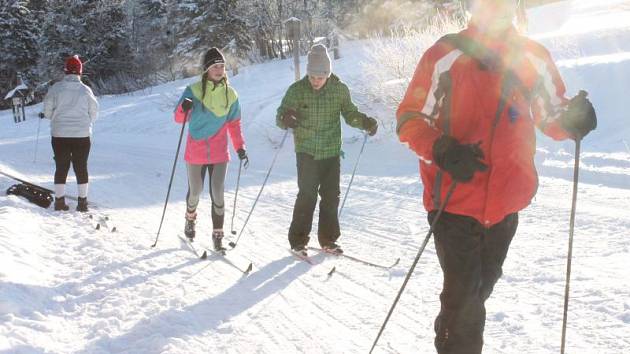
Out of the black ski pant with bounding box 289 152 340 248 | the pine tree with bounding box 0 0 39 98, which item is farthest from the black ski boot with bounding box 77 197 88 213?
the pine tree with bounding box 0 0 39 98

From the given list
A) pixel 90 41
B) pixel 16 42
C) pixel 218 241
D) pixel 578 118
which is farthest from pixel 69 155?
pixel 16 42

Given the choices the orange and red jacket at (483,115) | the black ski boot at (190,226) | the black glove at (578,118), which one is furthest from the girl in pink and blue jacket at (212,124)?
the black glove at (578,118)

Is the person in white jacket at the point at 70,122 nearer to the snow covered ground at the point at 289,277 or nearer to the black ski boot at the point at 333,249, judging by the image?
the snow covered ground at the point at 289,277

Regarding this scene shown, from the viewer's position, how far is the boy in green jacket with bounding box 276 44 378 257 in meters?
5.10

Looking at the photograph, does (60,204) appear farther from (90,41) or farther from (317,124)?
(90,41)

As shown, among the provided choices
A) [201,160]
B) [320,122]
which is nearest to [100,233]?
[201,160]

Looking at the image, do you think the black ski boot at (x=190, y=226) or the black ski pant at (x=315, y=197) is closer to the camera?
the black ski pant at (x=315, y=197)

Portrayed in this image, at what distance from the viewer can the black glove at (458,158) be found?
221cm

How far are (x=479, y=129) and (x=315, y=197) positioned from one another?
3095mm

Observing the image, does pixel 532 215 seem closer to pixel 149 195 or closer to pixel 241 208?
pixel 241 208

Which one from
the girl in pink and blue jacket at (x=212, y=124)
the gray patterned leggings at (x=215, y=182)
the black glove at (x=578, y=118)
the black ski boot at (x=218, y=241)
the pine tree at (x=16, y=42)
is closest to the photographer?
the black glove at (x=578, y=118)

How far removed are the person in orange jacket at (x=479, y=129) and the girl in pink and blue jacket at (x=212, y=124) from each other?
341cm

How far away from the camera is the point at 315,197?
5387mm

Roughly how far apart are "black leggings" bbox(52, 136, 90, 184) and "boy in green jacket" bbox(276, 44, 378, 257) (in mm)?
3262
